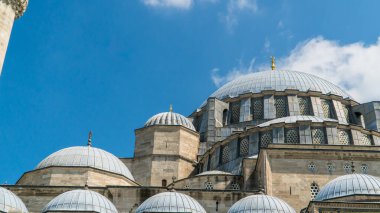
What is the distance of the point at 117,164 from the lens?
961 inches

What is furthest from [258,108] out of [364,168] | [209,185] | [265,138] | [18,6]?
[18,6]

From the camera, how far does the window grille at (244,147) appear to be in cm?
2561

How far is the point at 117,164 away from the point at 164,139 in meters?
4.42

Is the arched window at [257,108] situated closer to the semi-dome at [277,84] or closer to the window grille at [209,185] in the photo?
the semi-dome at [277,84]

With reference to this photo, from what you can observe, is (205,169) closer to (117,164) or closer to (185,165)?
(185,165)

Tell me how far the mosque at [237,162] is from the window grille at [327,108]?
0.24ft

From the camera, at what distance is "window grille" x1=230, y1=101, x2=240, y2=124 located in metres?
30.7

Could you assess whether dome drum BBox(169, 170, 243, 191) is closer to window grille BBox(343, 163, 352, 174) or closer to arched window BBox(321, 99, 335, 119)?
window grille BBox(343, 163, 352, 174)

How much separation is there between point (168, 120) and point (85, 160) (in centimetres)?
668

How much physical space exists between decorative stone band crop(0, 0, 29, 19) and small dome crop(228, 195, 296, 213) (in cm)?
874

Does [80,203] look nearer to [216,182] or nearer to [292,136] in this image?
[216,182]

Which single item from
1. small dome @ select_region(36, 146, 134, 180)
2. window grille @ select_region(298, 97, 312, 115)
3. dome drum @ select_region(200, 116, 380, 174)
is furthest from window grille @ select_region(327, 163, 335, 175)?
small dome @ select_region(36, 146, 134, 180)

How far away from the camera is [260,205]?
1786 centimetres

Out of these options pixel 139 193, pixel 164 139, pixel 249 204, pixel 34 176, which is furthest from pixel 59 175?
pixel 249 204
